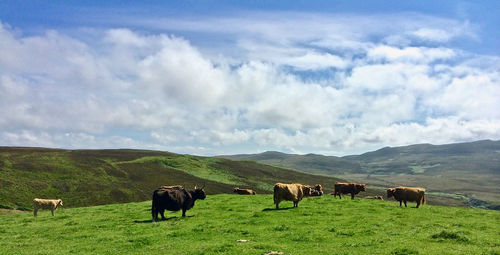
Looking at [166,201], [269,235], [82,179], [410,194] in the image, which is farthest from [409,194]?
[82,179]

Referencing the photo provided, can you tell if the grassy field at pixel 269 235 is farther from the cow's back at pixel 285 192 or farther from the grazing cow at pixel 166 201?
the cow's back at pixel 285 192

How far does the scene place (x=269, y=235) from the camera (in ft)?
52.7

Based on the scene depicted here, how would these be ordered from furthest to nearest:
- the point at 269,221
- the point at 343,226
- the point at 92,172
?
the point at 92,172, the point at 269,221, the point at 343,226

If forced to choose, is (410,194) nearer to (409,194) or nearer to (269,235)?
(409,194)

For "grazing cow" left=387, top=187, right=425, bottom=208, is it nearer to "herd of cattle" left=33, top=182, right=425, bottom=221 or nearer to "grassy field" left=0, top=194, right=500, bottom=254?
"herd of cattle" left=33, top=182, right=425, bottom=221

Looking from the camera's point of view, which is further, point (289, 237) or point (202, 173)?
point (202, 173)

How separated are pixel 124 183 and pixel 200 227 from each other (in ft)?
211

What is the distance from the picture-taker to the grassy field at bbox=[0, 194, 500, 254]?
1331 cm

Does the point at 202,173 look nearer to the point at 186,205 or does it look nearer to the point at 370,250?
the point at 186,205

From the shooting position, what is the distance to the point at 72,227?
21422 mm

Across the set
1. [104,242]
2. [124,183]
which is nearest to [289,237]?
[104,242]

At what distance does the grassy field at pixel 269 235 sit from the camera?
43.7ft

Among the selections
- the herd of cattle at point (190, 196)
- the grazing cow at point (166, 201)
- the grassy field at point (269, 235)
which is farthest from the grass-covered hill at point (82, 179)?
the grazing cow at point (166, 201)

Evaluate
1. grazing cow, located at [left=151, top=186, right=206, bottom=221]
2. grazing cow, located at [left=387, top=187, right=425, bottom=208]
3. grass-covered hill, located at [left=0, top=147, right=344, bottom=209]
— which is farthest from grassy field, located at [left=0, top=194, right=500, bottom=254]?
grass-covered hill, located at [left=0, top=147, right=344, bottom=209]
